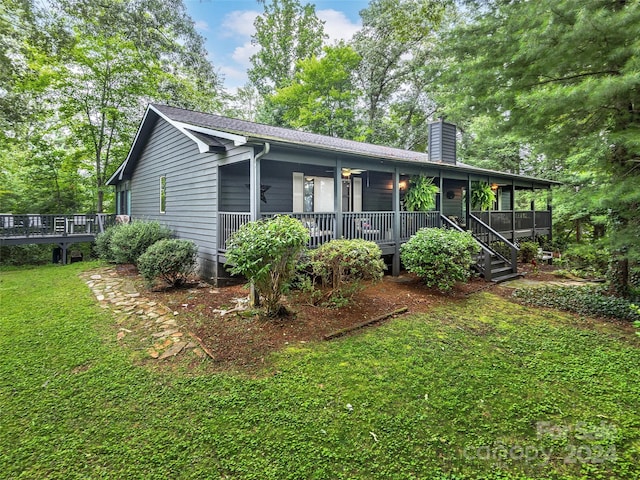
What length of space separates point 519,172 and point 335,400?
23.5 meters

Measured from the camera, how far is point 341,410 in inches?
111

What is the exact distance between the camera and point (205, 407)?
113 inches

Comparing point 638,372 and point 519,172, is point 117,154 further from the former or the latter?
point 519,172

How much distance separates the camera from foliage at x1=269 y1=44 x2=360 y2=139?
20.6 metres

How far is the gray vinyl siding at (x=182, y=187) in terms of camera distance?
311 inches

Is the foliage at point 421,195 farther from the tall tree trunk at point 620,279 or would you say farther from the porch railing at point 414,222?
the tall tree trunk at point 620,279

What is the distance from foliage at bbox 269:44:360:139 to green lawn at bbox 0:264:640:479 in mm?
19334

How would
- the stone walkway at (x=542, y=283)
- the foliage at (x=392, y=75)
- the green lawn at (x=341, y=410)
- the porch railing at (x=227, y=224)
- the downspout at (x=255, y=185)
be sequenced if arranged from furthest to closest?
the foliage at (x=392, y=75) < the stone walkway at (x=542, y=283) < the porch railing at (x=227, y=224) < the downspout at (x=255, y=185) < the green lawn at (x=341, y=410)

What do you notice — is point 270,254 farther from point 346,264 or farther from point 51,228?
point 51,228

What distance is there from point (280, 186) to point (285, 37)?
72.7 ft

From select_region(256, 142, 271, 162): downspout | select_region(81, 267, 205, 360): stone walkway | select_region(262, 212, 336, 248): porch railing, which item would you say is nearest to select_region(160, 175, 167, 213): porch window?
select_region(81, 267, 205, 360): stone walkway

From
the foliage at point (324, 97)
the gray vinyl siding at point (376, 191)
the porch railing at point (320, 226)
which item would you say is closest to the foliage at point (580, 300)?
the porch railing at point (320, 226)

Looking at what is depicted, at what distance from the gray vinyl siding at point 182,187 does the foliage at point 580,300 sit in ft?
24.1

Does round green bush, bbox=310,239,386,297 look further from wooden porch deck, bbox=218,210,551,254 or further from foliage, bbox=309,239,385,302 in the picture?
wooden porch deck, bbox=218,210,551,254
